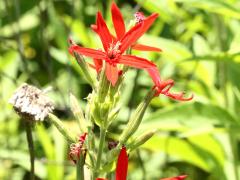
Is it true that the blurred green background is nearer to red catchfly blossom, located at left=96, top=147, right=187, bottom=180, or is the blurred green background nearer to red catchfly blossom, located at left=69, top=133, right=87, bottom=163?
red catchfly blossom, located at left=69, top=133, right=87, bottom=163

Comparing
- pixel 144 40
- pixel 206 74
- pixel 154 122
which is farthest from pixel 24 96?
pixel 206 74

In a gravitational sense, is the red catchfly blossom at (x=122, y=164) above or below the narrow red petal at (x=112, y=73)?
below

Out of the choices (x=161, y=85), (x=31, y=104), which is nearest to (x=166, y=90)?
(x=161, y=85)

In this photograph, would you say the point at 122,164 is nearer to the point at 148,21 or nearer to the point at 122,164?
the point at 122,164

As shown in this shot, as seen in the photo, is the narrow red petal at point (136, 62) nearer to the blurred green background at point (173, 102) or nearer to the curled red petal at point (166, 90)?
the curled red petal at point (166, 90)

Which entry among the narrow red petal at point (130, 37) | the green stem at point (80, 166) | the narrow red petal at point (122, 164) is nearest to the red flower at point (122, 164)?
the narrow red petal at point (122, 164)

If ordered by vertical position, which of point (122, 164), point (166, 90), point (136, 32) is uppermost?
point (136, 32)
